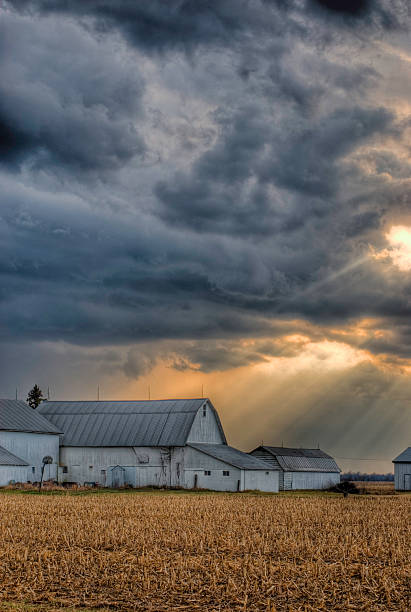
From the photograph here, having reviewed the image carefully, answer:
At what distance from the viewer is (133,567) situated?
20.0m

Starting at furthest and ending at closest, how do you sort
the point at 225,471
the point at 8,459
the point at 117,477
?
the point at 117,477 < the point at 225,471 < the point at 8,459

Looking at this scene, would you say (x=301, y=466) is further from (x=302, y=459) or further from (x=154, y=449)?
(x=154, y=449)

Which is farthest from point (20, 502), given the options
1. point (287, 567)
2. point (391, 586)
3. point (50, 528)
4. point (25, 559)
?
point (391, 586)

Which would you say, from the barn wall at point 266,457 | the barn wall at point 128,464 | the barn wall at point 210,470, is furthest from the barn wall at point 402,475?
the barn wall at point 128,464

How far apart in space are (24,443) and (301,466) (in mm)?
31590

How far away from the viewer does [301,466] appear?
271 ft

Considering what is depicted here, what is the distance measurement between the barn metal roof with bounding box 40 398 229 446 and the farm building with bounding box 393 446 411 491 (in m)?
23.1

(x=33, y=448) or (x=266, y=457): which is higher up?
(x=33, y=448)

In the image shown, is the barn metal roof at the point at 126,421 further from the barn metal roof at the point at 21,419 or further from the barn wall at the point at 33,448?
the barn metal roof at the point at 21,419

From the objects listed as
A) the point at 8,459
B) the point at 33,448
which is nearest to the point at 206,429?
the point at 33,448

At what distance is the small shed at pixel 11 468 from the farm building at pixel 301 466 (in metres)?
25.4

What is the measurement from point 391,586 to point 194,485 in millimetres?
48558

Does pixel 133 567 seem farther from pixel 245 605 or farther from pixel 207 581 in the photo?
pixel 245 605

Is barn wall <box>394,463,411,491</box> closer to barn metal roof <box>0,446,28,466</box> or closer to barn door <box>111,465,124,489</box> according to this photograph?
barn door <box>111,465,124,489</box>
